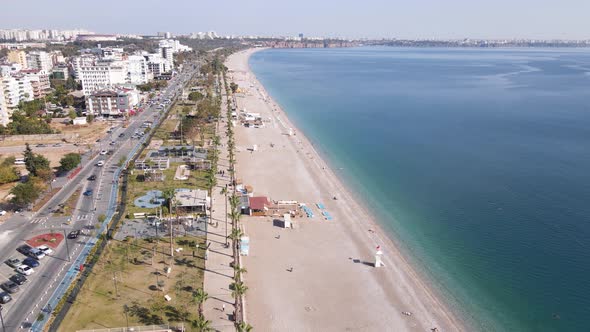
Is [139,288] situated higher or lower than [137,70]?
lower

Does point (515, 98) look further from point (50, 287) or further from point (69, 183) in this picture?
point (50, 287)

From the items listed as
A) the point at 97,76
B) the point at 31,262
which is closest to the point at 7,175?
the point at 31,262

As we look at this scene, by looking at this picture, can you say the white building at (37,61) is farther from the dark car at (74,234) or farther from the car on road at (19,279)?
the car on road at (19,279)

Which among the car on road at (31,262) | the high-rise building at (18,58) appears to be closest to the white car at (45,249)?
the car on road at (31,262)

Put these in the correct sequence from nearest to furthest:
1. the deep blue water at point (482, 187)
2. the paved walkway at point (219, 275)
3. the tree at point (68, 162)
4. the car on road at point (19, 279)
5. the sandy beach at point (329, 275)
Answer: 1. the paved walkway at point (219, 275)
2. the sandy beach at point (329, 275)
3. the car on road at point (19, 279)
4. the deep blue water at point (482, 187)
5. the tree at point (68, 162)

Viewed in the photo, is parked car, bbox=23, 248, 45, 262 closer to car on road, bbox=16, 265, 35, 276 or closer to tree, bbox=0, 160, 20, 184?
car on road, bbox=16, 265, 35, 276

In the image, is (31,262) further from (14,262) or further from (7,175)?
(7,175)

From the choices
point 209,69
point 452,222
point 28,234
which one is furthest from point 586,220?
point 209,69
